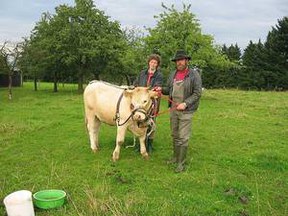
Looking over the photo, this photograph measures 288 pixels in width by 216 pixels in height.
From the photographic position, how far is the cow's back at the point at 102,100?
9.17 metres

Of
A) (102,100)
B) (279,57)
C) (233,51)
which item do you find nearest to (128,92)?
(102,100)

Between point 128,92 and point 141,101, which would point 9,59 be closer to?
point 128,92

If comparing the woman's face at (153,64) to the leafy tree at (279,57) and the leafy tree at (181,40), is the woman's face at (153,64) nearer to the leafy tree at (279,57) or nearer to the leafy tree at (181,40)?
the leafy tree at (181,40)

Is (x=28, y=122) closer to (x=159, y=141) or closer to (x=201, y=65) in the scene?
(x=159, y=141)

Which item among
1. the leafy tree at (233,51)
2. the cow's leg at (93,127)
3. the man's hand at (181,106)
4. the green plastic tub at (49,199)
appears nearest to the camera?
the green plastic tub at (49,199)

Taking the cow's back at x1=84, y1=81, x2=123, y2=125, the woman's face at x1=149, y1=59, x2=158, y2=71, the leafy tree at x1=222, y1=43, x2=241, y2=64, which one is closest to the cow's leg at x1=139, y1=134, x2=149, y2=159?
the cow's back at x1=84, y1=81, x2=123, y2=125

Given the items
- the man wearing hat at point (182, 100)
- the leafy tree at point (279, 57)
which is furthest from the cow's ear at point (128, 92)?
the leafy tree at point (279, 57)

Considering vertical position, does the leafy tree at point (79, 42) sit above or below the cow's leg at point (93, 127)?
above

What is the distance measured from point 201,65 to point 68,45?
47.2 ft

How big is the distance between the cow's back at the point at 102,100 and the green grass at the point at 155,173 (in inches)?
36.8

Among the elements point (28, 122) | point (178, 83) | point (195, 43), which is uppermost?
point (195, 43)

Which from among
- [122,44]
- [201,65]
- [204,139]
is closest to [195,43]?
[201,65]

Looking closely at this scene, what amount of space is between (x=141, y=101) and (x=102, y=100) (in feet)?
4.83

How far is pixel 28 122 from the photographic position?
15492 millimetres
